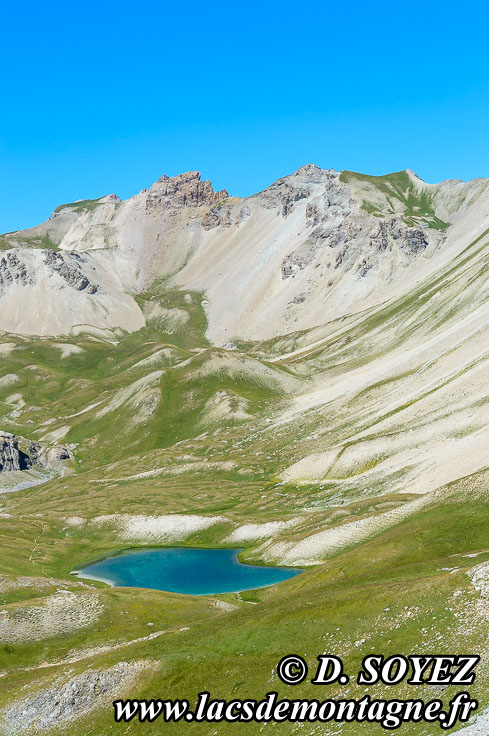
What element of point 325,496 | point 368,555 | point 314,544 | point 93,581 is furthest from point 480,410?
point 93,581

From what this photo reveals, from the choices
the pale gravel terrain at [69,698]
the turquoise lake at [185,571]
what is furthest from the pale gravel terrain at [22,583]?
the pale gravel terrain at [69,698]

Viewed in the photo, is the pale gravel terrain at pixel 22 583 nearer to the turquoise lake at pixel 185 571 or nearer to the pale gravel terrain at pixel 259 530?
the turquoise lake at pixel 185 571

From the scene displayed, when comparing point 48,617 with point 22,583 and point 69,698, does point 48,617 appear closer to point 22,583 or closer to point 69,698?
point 22,583

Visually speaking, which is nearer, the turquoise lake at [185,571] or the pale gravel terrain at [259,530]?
the turquoise lake at [185,571]

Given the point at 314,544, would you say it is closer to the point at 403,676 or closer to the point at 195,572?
the point at 195,572

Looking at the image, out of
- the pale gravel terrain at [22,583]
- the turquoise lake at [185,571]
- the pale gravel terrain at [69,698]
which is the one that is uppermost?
the pale gravel terrain at [69,698]

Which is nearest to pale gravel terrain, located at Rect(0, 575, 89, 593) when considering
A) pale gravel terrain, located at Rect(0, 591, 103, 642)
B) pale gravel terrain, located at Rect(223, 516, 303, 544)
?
pale gravel terrain, located at Rect(0, 591, 103, 642)

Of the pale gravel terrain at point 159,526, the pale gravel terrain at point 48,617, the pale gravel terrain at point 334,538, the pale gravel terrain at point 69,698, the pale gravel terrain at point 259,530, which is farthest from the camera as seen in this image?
the pale gravel terrain at point 159,526
